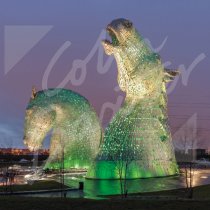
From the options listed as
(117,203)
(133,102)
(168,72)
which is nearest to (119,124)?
(133,102)

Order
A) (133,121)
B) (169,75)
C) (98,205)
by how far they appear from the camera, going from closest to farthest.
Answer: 1. (98,205)
2. (133,121)
3. (169,75)

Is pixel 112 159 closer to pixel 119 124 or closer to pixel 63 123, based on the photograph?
pixel 119 124

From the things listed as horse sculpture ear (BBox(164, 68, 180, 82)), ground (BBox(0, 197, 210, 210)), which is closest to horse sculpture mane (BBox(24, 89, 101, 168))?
Answer: horse sculpture ear (BBox(164, 68, 180, 82))

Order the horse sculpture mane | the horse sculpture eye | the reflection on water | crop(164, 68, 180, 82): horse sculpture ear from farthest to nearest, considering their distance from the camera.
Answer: the horse sculpture mane, crop(164, 68, 180, 82): horse sculpture ear, the horse sculpture eye, the reflection on water

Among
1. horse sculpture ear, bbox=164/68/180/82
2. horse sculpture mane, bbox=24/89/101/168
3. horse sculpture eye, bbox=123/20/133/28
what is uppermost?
horse sculpture eye, bbox=123/20/133/28

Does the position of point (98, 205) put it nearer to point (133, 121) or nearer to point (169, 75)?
point (133, 121)

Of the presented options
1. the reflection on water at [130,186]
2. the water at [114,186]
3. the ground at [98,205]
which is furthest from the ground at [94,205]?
the reflection on water at [130,186]

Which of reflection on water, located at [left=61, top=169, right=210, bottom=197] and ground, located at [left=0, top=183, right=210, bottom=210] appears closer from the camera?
ground, located at [left=0, top=183, right=210, bottom=210]

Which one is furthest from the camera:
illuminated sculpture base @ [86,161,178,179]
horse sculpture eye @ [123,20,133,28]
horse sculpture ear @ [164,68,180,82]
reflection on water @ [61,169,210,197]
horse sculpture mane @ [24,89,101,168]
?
horse sculpture mane @ [24,89,101,168]

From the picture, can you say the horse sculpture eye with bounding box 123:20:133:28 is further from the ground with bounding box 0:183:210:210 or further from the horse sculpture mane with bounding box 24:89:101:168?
the ground with bounding box 0:183:210:210

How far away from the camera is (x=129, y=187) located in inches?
883

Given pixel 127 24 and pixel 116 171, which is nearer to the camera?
pixel 116 171

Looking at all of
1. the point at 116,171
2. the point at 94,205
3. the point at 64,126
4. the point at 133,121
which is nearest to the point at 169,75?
the point at 133,121

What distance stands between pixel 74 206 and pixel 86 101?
21.2 m
